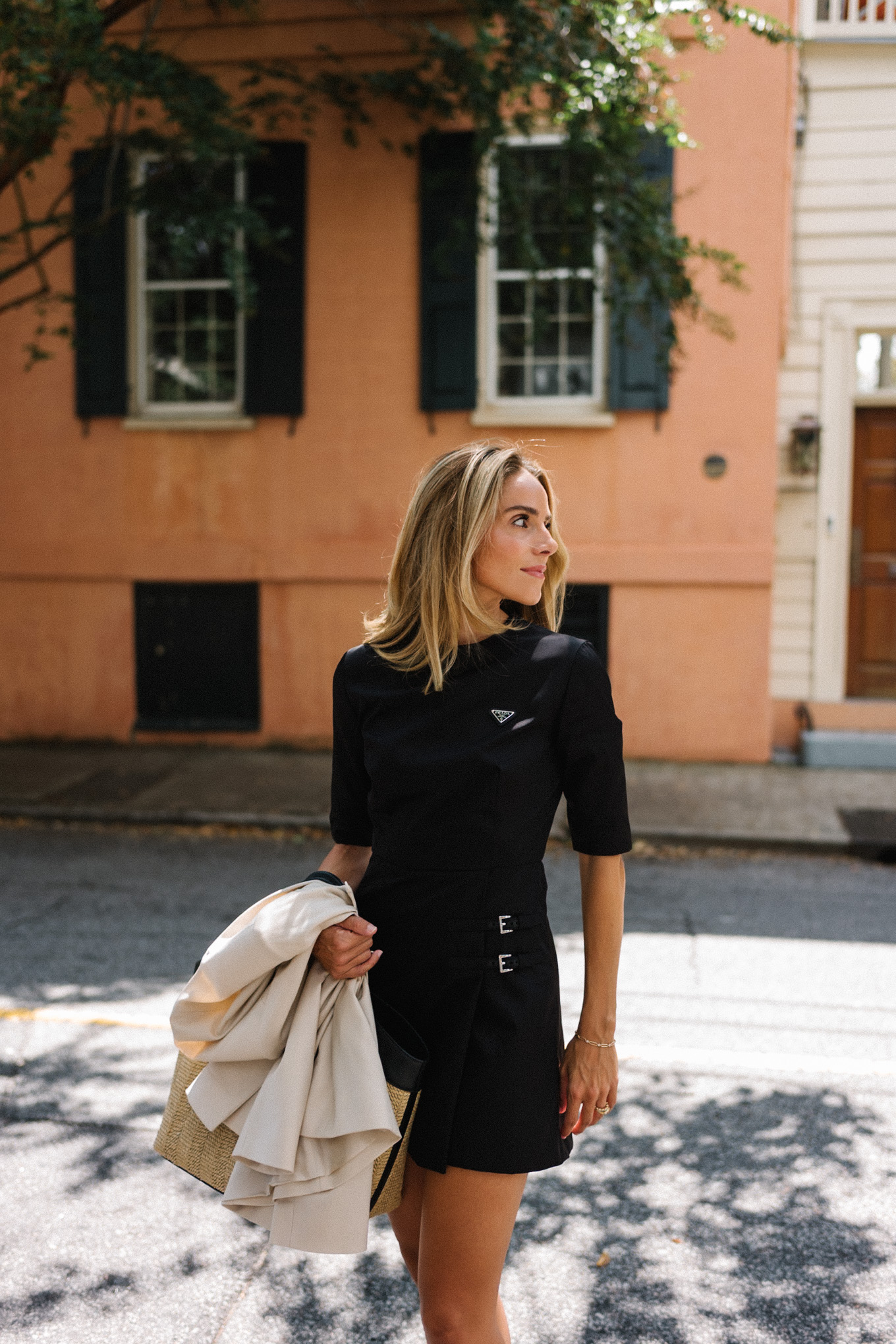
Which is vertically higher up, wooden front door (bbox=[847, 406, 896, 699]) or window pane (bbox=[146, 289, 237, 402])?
window pane (bbox=[146, 289, 237, 402])

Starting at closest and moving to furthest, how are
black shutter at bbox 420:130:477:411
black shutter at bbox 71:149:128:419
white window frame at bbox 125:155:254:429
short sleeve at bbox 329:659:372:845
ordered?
short sleeve at bbox 329:659:372:845 → black shutter at bbox 420:130:477:411 → black shutter at bbox 71:149:128:419 → white window frame at bbox 125:155:254:429

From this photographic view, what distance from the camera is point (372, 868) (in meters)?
2.13

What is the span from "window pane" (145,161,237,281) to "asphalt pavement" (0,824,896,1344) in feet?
17.9

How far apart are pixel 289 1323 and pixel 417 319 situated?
862 cm

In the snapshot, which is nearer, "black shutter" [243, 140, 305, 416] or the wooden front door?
"black shutter" [243, 140, 305, 416]

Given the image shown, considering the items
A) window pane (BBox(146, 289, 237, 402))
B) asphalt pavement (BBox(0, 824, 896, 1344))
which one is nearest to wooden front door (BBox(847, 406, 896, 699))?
asphalt pavement (BBox(0, 824, 896, 1344))

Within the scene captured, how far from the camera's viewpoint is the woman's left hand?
6.74ft

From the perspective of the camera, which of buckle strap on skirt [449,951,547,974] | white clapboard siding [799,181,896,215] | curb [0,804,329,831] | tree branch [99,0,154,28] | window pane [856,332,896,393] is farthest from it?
window pane [856,332,896,393]

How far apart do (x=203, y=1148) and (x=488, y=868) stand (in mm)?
704

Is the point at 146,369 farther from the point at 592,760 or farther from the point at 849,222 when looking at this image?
the point at 592,760

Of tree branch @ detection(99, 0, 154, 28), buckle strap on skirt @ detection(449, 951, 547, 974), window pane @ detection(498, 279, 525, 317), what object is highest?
tree branch @ detection(99, 0, 154, 28)

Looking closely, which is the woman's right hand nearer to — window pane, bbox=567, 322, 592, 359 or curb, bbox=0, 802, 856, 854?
curb, bbox=0, 802, 856, 854

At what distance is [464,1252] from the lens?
1.94 meters

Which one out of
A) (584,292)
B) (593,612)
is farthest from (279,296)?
(593,612)
